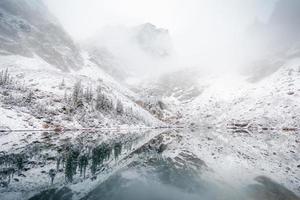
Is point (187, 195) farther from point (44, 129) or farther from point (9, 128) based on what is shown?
point (44, 129)

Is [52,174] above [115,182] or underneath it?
above

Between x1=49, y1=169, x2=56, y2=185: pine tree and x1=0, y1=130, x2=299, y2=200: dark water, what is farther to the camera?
x1=49, y1=169, x2=56, y2=185: pine tree

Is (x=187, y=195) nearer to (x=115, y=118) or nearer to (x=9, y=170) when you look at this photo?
(x=9, y=170)

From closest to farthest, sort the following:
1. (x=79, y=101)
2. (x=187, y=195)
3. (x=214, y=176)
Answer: (x=187, y=195) → (x=214, y=176) → (x=79, y=101)

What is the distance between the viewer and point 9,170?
1221 inches

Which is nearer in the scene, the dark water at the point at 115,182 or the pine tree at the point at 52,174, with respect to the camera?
the dark water at the point at 115,182

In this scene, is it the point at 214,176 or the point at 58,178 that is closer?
the point at 58,178

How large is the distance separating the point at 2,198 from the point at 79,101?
531 ft

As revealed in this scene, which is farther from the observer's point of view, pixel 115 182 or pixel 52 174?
pixel 52 174

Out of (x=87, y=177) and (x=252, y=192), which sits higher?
(x=87, y=177)

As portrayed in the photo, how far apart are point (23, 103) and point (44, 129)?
30.8 meters

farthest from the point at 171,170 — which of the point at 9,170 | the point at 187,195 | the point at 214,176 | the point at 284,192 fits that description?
the point at 9,170

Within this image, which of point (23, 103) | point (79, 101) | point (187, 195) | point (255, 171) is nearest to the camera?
point (187, 195)

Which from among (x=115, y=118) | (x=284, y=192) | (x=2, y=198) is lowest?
(x=284, y=192)
